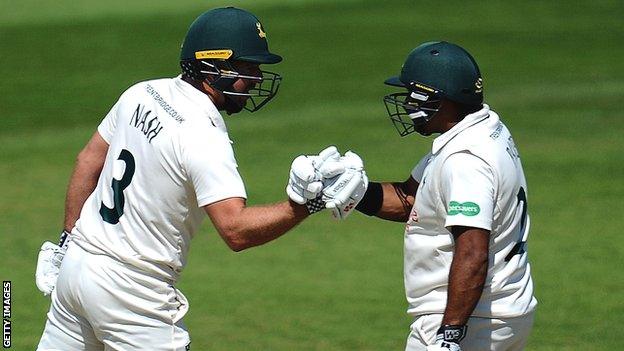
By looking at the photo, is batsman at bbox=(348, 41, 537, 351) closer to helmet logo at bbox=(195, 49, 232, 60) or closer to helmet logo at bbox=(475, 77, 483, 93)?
helmet logo at bbox=(475, 77, 483, 93)

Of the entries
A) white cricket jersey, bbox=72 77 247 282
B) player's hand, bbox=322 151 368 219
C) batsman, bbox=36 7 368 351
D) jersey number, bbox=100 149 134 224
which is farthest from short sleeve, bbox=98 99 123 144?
player's hand, bbox=322 151 368 219

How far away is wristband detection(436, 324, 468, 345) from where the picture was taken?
5.55 metres

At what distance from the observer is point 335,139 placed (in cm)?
1494

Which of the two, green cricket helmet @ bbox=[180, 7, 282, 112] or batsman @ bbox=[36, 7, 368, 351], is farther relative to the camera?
green cricket helmet @ bbox=[180, 7, 282, 112]

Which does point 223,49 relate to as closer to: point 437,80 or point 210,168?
point 210,168

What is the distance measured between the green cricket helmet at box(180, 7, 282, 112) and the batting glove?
1.42 m

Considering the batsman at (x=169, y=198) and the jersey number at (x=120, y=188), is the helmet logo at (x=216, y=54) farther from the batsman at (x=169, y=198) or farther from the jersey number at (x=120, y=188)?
the jersey number at (x=120, y=188)

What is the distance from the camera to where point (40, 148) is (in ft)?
49.0

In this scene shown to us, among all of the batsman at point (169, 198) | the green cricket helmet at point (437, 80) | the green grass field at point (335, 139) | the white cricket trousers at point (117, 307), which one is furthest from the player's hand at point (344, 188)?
the green grass field at point (335, 139)

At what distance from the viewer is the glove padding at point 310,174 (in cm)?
555

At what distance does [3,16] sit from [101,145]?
1592 cm

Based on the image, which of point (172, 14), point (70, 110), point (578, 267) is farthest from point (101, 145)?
point (172, 14)

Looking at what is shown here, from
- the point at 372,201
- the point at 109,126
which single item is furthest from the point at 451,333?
the point at 109,126

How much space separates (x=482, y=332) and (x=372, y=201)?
1063 mm
